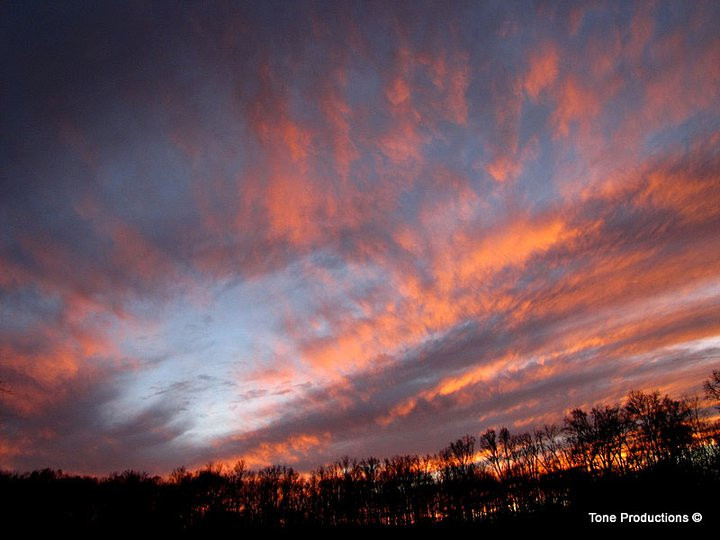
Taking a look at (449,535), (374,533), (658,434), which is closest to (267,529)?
(374,533)

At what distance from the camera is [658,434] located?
355ft

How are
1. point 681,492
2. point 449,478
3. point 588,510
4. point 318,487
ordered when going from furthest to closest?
point 318,487
point 449,478
point 588,510
point 681,492

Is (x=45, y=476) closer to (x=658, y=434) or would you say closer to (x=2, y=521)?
(x=2, y=521)

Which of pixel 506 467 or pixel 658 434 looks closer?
pixel 658 434

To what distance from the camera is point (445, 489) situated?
140 metres

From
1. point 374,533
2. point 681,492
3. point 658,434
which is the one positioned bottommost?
point 374,533

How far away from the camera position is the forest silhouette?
88812mm

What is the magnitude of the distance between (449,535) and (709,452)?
67.7 metres

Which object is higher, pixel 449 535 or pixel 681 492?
pixel 681 492

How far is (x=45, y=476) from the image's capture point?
129250 mm

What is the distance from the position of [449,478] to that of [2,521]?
125728 mm

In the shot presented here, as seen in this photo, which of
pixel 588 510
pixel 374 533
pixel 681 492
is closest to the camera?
pixel 681 492

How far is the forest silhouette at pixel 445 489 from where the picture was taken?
88.8m

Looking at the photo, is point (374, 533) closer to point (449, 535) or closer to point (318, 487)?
point (449, 535)
